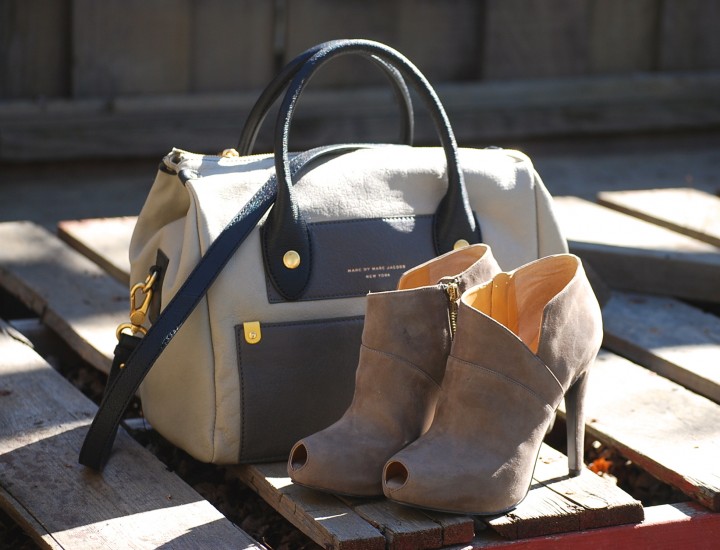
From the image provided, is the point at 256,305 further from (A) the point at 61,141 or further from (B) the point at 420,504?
(A) the point at 61,141

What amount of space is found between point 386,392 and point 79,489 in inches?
18.6

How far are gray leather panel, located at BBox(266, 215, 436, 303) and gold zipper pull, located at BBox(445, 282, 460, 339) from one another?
225 mm

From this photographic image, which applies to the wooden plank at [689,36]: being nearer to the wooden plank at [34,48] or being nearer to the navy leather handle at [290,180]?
the wooden plank at [34,48]

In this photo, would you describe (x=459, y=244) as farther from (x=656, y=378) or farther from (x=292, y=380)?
(x=656, y=378)

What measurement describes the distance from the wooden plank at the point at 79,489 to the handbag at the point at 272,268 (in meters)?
0.05

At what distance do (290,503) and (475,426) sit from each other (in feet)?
0.91

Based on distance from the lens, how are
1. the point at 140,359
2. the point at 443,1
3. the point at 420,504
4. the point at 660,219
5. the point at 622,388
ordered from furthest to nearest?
the point at 443,1
the point at 660,219
the point at 622,388
the point at 140,359
the point at 420,504

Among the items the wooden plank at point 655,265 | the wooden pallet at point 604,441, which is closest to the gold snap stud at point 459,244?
the wooden pallet at point 604,441

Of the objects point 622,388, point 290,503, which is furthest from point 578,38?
point 290,503

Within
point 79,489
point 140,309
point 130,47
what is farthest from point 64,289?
point 130,47

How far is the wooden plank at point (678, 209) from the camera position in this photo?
9.93ft

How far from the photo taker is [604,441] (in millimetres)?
1947

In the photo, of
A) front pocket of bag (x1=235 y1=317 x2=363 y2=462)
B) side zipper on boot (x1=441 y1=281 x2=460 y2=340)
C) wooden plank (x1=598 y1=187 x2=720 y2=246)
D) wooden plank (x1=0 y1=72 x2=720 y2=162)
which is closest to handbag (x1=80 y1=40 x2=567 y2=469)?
front pocket of bag (x1=235 y1=317 x2=363 y2=462)

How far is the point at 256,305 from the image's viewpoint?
5.93ft
